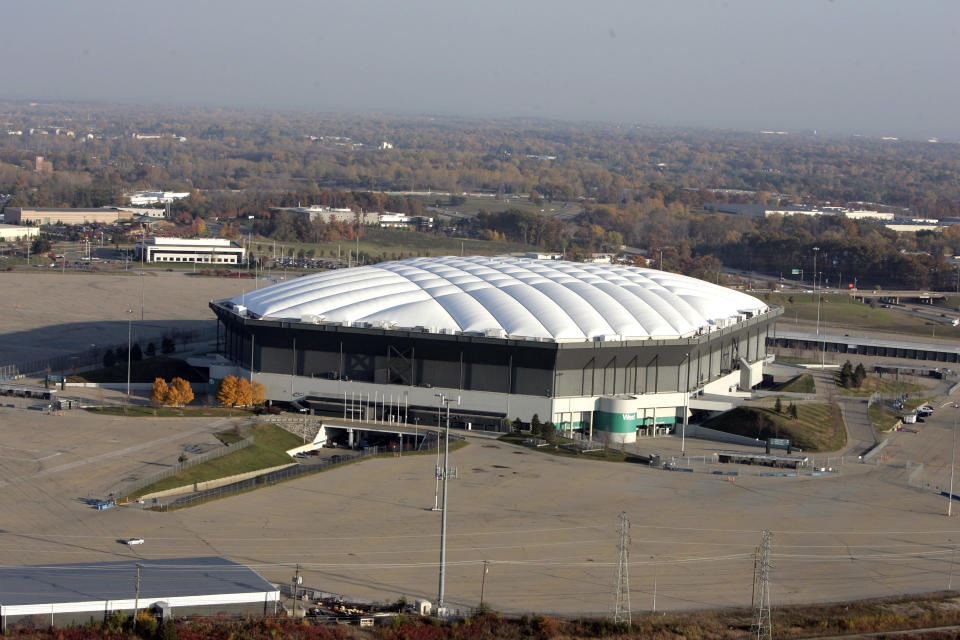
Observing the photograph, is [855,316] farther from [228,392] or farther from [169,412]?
[169,412]

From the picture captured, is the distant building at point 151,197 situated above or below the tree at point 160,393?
above

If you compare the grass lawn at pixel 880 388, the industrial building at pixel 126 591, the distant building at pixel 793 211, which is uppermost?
the distant building at pixel 793 211

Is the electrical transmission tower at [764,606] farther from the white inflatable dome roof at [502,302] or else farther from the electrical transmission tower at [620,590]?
the white inflatable dome roof at [502,302]

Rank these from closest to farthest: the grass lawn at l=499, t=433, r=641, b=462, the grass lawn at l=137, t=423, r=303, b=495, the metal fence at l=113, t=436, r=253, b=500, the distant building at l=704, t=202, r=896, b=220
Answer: the metal fence at l=113, t=436, r=253, b=500 < the grass lawn at l=137, t=423, r=303, b=495 < the grass lawn at l=499, t=433, r=641, b=462 < the distant building at l=704, t=202, r=896, b=220

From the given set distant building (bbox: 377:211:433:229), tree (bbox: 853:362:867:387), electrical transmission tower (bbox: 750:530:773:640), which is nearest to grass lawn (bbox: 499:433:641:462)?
electrical transmission tower (bbox: 750:530:773:640)

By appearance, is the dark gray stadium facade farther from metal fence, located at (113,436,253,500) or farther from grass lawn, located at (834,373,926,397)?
grass lawn, located at (834,373,926,397)

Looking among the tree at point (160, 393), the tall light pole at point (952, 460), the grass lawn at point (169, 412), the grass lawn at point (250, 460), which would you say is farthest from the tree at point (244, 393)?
the tall light pole at point (952, 460)

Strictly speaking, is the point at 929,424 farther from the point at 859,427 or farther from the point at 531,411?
the point at 531,411

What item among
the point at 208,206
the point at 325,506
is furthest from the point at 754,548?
the point at 208,206
